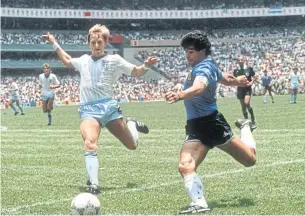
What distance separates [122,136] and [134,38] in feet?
226

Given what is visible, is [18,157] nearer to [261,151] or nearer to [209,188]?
[261,151]

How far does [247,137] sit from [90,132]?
2029mm

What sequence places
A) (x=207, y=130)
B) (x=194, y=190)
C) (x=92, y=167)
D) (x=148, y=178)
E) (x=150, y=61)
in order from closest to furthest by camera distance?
(x=194, y=190), (x=207, y=130), (x=92, y=167), (x=150, y=61), (x=148, y=178)

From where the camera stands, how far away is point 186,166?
7.01 m

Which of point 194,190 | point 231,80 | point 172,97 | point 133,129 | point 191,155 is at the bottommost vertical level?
point 194,190

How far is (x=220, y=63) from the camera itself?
69.2 meters

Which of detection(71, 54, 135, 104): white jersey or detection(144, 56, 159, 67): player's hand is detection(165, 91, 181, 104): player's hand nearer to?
detection(144, 56, 159, 67): player's hand

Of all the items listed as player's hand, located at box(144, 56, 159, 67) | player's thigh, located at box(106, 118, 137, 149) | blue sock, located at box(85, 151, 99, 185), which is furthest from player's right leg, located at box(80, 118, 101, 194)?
player's hand, located at box(144, 56, 159, 67)

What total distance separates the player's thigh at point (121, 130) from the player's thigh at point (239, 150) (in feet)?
6.92

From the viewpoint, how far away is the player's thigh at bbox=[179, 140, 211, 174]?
23.0ft

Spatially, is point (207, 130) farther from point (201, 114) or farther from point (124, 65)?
point (124, 65)

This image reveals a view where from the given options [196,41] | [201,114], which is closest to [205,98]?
[201,114]

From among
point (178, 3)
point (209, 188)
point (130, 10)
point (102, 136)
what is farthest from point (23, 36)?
point (209, 188)

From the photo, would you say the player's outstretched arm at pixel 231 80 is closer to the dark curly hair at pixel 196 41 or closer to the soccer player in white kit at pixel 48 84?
the dark curly hair at pixel 196 41
